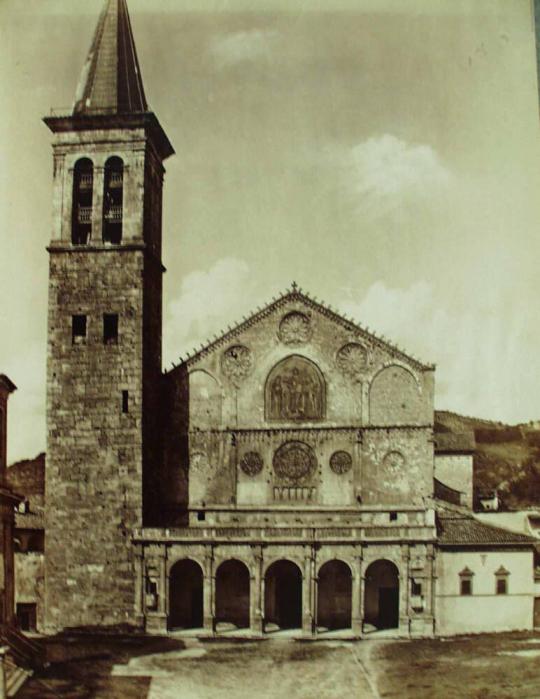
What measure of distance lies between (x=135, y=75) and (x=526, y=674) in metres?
13.6

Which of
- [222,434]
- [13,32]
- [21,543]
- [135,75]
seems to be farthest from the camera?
[222,434]

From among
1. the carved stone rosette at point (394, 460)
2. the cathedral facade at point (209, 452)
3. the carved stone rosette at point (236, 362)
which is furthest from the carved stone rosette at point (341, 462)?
the carved stone rosette at point (236, 362)

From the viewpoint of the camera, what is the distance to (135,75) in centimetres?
2150

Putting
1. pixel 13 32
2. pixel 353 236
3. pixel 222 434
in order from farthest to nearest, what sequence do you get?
pixel 222 434, pixel 353 236, pixel 13 32

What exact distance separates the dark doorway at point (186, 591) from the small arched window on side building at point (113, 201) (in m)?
7.68

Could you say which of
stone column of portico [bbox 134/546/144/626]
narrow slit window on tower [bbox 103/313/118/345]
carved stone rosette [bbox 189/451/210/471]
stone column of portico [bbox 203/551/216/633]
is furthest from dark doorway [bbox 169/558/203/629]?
narrow slit window on tower [bbox 103/313/118/345]

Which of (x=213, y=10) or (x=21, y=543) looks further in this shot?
(x=21, y=543)

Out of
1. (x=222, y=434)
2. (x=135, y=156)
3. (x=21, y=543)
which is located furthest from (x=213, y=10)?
(x=21, y=543)

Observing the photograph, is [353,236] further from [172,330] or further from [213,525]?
[213,525]

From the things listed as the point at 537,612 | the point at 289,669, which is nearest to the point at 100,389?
the point at 289,669

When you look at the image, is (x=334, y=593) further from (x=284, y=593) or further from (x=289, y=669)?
(x=289, y=669)

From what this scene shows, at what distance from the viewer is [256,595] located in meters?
23.9

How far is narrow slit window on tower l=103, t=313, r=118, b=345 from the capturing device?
24.6 m

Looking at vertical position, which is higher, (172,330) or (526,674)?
(172,330)
